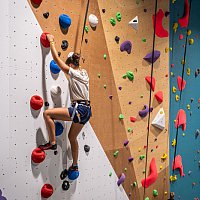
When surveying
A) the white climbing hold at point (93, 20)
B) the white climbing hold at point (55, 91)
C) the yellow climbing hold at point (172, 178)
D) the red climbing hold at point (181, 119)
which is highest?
the white climbing hold at point (93, 20)

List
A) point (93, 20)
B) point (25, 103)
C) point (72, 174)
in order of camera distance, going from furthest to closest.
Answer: point (93, 20) < point (72, 174) < point (25, 103)

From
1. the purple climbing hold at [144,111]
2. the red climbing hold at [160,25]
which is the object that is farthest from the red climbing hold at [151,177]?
the red climbing hold at [160,25]

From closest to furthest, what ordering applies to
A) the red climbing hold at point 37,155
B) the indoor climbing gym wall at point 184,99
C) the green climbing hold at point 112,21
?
the red climbing hold at point 37,155, the green climbing hold at point 112,21, the indoor climbing gym wall at point 184,99

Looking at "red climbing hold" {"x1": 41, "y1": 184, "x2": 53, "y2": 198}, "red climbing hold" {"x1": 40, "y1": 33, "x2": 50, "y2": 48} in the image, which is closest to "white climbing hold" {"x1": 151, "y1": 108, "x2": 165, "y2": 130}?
"red climbing hold" {"x1": 41, "y1": 184, "x2": 53, "y2": 198}

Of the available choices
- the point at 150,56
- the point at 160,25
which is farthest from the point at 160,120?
the point at 160,25

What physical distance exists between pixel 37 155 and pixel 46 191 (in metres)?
0.26

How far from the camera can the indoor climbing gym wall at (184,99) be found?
9.60 feet

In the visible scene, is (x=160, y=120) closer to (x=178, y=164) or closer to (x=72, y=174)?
(x=178, y=164)

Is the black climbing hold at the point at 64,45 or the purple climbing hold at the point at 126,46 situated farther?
the purple climbing hold at the point at 126,46

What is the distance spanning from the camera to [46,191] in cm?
200

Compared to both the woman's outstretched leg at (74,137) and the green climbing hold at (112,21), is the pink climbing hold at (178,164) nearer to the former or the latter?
the woman's outstretched leg at (74,137)

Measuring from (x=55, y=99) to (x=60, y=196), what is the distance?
0.68 metres

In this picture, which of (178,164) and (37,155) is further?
(178,164)

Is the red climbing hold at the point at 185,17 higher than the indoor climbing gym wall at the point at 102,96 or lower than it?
higher
